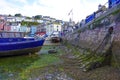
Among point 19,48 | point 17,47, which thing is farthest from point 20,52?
point 17,47

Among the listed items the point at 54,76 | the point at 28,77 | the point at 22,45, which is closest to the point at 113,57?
the point at 54,76

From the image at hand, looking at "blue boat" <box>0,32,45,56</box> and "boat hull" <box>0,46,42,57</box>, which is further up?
"blue boat" <box>0,32,45,56</box>

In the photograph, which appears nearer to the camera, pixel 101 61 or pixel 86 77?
pixel 86 77

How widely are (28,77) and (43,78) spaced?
0.89m

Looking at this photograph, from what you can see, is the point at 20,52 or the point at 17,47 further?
the point at 20,52

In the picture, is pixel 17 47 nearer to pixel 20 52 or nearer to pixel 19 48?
pixel 19 48

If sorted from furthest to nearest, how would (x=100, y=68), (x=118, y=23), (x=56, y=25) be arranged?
(x=56, y=25)
(x=118, y=23)
(x=100, y=68)

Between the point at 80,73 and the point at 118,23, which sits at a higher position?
the point at 118,23

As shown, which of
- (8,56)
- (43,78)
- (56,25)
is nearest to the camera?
(43,78)

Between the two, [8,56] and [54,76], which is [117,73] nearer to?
[54,76]

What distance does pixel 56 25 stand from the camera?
7662 cm

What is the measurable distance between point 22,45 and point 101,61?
11.5m

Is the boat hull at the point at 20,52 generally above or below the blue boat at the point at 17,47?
below

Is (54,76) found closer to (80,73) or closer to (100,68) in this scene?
(80,73)
